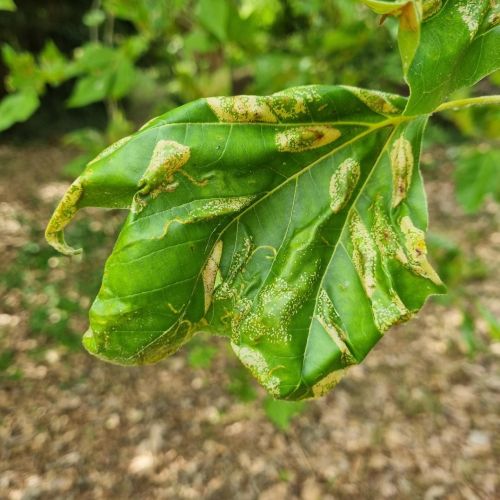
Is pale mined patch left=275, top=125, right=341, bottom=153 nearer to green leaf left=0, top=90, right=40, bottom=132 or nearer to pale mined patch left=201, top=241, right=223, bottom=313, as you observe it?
pale mined patch left=201, top=241, right=223, bottom=313

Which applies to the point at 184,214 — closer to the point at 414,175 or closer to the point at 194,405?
the point at 414,175

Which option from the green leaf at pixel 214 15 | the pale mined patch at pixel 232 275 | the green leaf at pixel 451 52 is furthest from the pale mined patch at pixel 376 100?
the green leaf at pixel 214 15

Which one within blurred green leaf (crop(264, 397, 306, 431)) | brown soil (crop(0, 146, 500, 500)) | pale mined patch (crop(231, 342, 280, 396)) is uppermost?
pale mined patch (crop(231, 342, 280, 396))

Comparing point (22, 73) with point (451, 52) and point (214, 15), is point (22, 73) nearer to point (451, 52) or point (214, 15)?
point (214, 15)

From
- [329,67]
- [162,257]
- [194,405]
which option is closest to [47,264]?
[194,405]

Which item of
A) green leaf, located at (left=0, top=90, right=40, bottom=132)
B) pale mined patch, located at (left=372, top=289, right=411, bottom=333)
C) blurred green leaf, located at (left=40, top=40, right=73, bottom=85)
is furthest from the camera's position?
blurred green leaf, located at (left=40, top=40, right=73, bottom=85)

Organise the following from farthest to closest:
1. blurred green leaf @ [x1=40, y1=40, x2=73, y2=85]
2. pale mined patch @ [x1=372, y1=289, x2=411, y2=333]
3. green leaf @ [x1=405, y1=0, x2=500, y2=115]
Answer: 1. blurred green leaf @ [x1=40, y1=40, x2=73, y2=85]
2. pale mined patch @ [x1=372, y1=289, x2=411, y2=333]
3. green leaf @ [x1=405, y1=0, x2=500, y2=115]

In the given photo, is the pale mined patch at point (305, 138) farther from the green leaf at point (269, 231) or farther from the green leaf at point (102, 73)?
the green leaf at point (102, 73)

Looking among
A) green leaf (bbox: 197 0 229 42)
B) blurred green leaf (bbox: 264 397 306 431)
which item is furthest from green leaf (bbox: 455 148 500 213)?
green leaf (bbox: 197 0 229 42)
